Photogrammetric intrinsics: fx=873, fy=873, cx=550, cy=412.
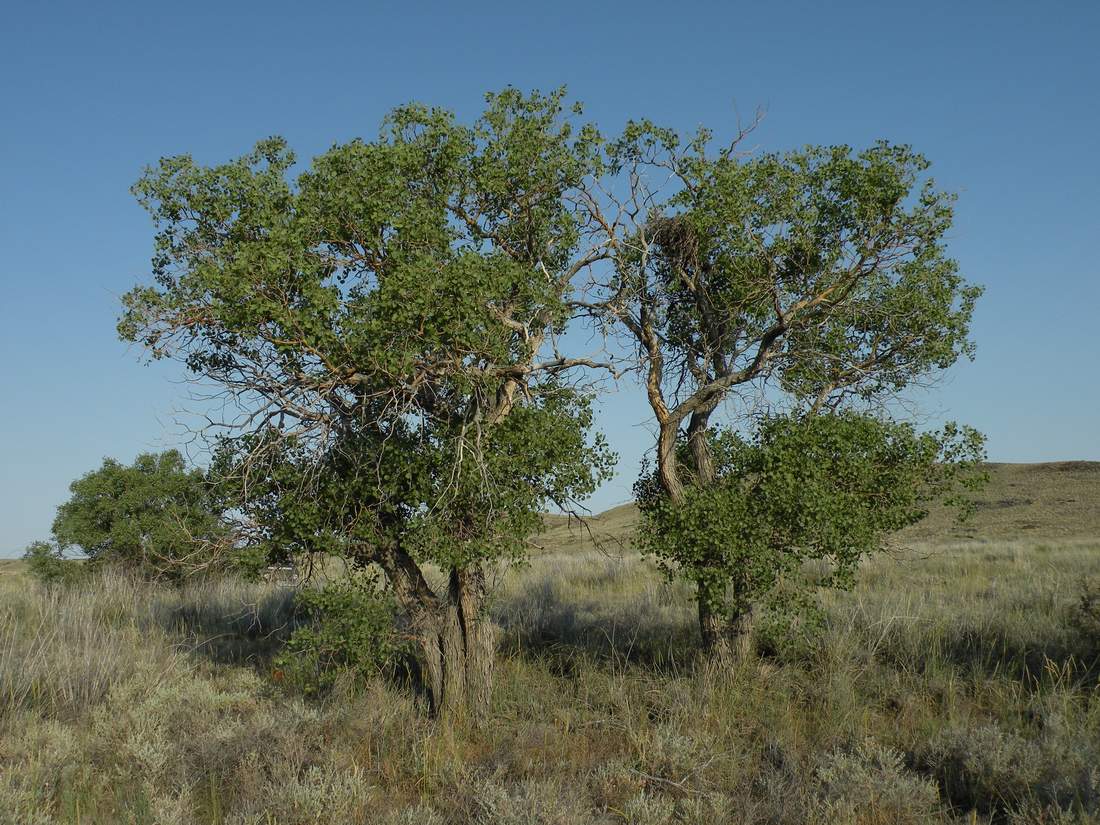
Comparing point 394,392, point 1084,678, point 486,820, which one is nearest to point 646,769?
point 486,820

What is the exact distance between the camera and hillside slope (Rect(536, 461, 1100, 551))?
1340 inches

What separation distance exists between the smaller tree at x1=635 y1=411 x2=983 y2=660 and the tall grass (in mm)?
1028

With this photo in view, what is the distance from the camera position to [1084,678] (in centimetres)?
940

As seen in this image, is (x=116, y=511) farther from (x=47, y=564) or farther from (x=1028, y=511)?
(x=1028, y=511)

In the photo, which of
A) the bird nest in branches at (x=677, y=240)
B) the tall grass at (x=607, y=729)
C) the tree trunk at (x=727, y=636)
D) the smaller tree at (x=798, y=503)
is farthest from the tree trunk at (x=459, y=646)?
the bird nest in branches at (x=677, y=240)

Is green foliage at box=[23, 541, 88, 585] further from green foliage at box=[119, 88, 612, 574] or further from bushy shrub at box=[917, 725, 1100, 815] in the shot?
bushy shrub at box=[917, 725, 1100, 815]

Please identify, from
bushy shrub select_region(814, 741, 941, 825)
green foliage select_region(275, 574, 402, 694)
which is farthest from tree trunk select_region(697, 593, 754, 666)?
green foliage select_region(275, 574, 402, 694)

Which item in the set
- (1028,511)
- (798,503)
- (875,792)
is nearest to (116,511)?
(798,503)

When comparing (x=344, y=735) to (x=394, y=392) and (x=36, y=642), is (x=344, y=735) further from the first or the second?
(x=36, y=642)

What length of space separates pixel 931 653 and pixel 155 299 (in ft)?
32.6

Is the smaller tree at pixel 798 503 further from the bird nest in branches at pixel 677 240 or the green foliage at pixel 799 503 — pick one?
the bird nest in branches at pixel 677 240

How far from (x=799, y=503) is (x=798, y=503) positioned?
17 millimetres

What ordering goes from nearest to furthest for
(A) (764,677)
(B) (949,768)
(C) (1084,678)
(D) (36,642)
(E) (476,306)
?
(B) (949,768) → (E) (476,306) → (C) (1084,678) → (A) (764,677) → (D) (36,642)

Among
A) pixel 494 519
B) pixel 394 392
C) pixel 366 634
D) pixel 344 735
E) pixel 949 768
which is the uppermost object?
pixel 394 392
